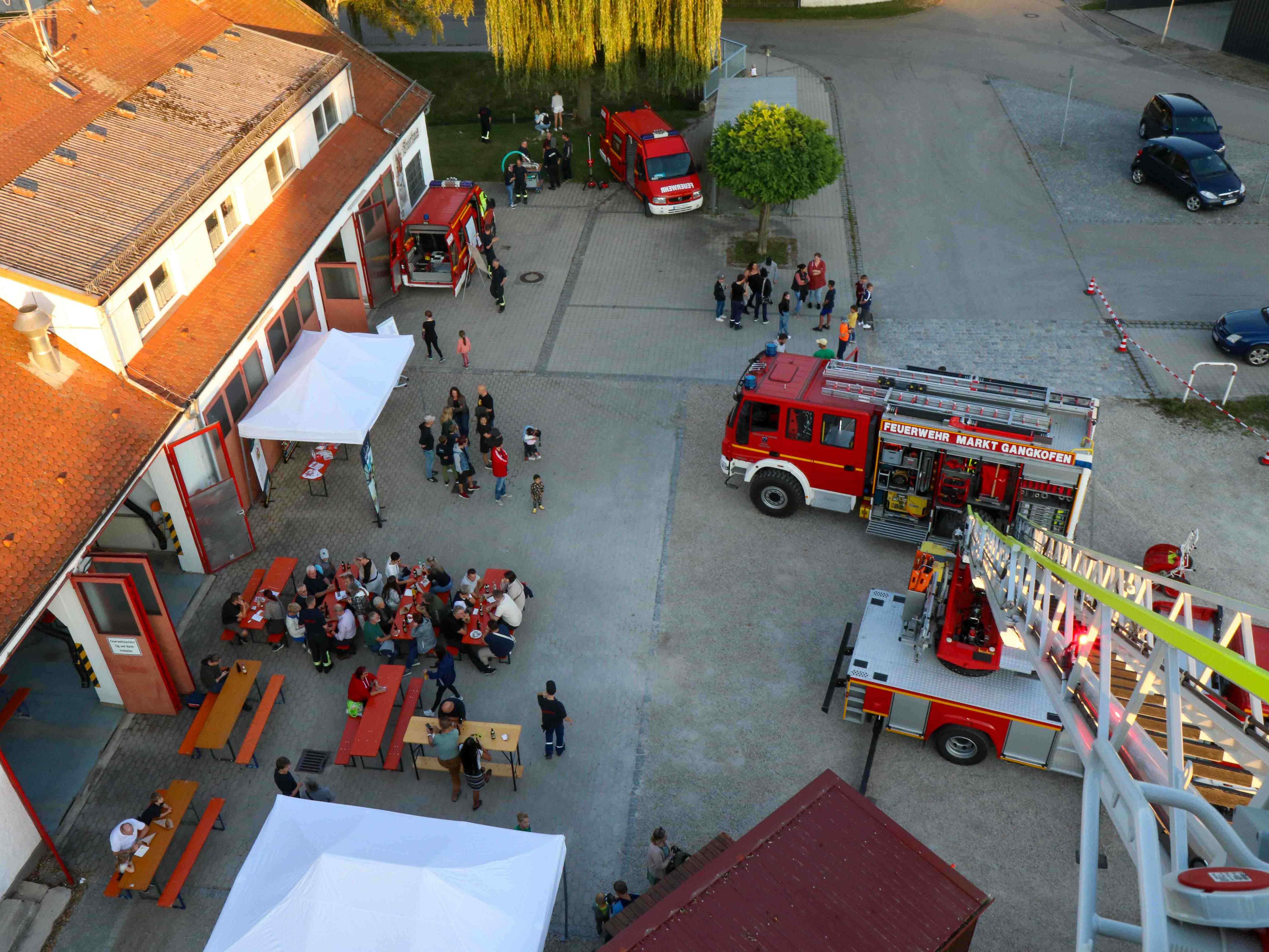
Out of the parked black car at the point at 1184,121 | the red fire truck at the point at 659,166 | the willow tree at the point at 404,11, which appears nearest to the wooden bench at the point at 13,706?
the red fire truck at the point at 659,166

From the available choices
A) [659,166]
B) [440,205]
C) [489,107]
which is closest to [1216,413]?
[659,166]

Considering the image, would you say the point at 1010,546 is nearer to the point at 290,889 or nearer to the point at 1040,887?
the point at 1040,887

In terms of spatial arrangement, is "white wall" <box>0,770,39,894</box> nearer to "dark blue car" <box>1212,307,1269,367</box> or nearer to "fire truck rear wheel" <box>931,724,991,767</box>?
"fire truck rear wheel" <box>931,724,991,767</box>

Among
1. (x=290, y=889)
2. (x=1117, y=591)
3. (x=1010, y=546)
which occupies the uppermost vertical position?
(x=1117, y=591)

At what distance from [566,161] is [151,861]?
76.5 ft

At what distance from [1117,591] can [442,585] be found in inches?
393

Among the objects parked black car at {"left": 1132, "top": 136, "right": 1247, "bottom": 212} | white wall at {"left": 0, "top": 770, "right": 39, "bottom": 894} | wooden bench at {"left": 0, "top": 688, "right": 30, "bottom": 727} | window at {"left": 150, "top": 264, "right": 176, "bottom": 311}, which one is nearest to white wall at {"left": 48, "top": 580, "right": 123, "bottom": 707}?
wooden bench at {"left": 0, "top": 688, "right": 30, "bottom": 727}

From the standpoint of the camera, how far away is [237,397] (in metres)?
18.3

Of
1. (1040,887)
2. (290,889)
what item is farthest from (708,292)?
(290,889)

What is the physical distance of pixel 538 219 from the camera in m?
28.9

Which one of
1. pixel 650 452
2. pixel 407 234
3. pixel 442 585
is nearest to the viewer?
pixel 442 585

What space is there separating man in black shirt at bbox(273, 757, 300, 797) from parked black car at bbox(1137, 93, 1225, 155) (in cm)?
2943

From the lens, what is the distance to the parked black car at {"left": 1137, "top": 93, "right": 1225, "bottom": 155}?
30.0 m

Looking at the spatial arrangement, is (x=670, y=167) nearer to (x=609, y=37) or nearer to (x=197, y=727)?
(x=609, y=37)
